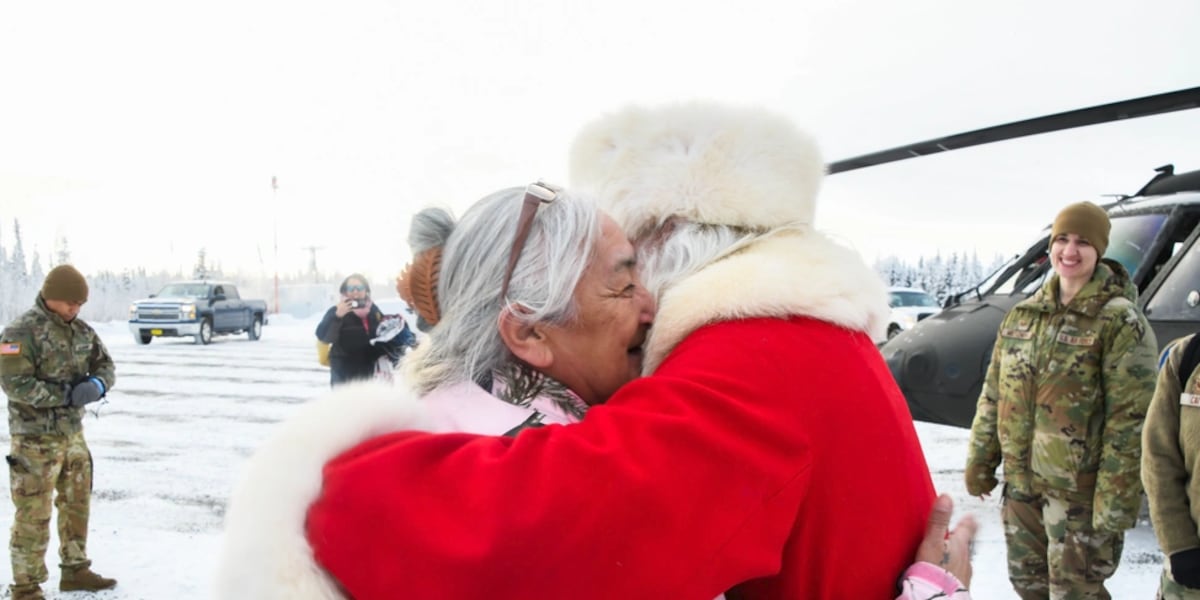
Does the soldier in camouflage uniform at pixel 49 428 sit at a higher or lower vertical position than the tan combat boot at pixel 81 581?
higher

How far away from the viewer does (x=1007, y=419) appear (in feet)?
12.7

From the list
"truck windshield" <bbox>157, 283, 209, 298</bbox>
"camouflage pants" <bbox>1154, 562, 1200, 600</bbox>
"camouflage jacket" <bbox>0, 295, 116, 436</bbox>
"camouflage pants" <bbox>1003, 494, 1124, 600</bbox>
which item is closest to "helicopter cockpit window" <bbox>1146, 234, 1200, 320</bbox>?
"camouflage pants" <bbox>1003, 494, 1124, 600</bbox>

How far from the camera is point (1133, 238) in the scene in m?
5.90

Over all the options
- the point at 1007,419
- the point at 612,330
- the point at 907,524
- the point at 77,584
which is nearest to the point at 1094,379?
the point at 1007,419

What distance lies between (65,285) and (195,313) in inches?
655

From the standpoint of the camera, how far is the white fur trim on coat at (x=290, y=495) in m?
0.94

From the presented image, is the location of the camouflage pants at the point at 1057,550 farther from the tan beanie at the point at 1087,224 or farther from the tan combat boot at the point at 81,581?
the tan combat boot at the point at 81,581

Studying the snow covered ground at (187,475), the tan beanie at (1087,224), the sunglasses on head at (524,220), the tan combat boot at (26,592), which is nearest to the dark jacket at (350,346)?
the snow covered ground at (187,475)

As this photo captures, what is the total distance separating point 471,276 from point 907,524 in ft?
2.71

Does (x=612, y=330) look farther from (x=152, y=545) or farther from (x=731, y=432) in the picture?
(x=152, y=545)

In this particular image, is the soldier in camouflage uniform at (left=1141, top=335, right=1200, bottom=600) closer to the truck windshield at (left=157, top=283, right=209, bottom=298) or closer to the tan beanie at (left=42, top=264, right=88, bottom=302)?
the tan beanie at (left=42, top=264, right=88, bottom=302)

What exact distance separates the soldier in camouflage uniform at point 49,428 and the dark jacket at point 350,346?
1.69 m

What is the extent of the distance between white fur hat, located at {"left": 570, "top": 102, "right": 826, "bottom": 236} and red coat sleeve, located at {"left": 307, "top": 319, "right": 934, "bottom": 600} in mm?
336

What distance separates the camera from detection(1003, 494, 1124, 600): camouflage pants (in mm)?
3539
